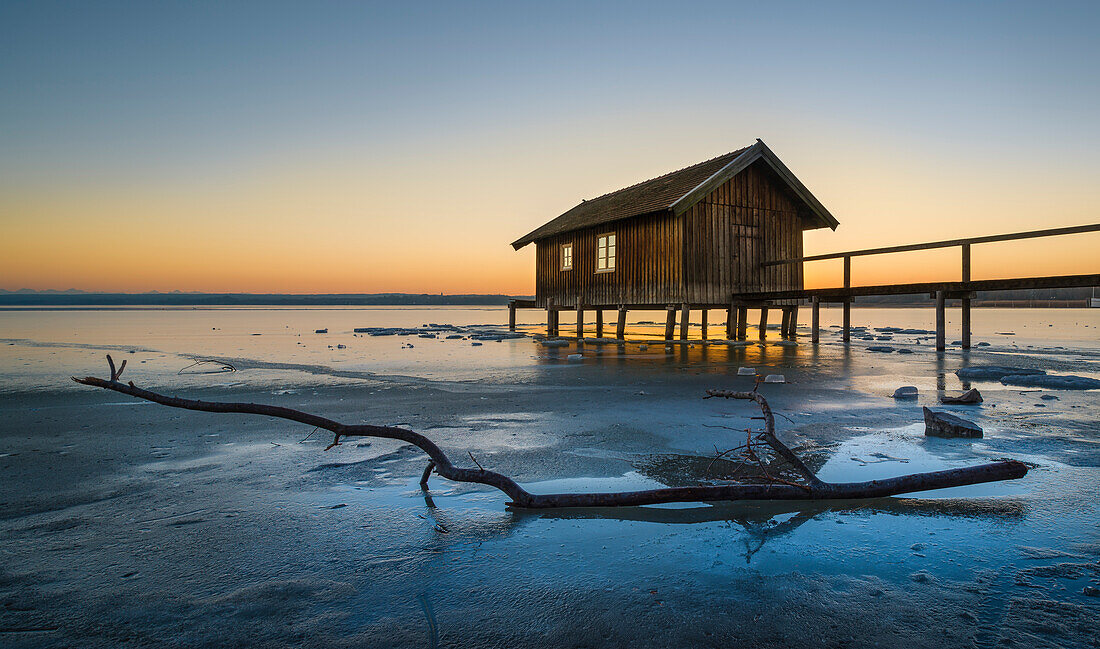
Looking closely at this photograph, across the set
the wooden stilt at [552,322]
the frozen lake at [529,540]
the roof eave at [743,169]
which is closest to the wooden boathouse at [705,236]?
the roof eave at [743,169]

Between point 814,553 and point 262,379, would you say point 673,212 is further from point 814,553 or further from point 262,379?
point 814,553

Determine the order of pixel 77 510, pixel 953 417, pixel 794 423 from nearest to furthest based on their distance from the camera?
1. pixel 77 510
2. pixel 953 417
3. pixel 794 423

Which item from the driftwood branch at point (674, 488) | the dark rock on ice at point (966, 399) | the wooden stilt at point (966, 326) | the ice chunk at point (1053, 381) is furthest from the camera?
the wooden stilt at point (966, 326)

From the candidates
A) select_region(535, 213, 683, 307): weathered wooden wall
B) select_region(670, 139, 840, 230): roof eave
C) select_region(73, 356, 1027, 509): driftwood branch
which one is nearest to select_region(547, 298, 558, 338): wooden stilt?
select_region(535, 213, 683, 307): weathered wooden wall

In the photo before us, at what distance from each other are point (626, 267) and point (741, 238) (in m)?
3.97

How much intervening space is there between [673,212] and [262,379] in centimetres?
1236

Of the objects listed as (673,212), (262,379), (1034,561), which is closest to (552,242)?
(673,212)

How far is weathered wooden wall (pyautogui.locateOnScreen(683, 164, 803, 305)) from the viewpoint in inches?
747

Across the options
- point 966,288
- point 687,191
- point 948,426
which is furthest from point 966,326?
point 948,426

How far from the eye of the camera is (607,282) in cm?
2208

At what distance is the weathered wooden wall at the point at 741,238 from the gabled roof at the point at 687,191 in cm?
60

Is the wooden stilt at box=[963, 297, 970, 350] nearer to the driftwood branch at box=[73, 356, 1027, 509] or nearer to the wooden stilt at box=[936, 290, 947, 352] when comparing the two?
the wooden stilt at box=[936, 290, 947, 352]

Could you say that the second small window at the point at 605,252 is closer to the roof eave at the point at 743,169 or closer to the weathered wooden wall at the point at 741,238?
the weathered wooden wall at the point at 741,238

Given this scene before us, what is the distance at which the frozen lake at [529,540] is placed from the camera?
2277 millimetres
